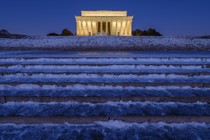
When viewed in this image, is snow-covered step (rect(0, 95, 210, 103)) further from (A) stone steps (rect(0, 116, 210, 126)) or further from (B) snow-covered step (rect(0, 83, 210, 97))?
(A) stone steps (rect(0, 116, 210, 126))

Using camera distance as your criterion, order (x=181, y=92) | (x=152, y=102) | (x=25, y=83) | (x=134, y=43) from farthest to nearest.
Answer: (x=134, y=43) → (x=25, y=83) → (x=181, y=92) → (x=152, y=102)

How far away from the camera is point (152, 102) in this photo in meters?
3.95

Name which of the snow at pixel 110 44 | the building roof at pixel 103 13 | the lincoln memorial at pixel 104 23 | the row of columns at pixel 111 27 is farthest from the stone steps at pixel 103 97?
the building roof at pixel 103 13

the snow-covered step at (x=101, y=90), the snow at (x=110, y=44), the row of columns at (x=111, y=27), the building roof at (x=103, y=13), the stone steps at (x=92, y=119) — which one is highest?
the building roof at (x=103, y=13)

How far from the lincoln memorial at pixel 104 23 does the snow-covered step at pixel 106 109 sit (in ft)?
134

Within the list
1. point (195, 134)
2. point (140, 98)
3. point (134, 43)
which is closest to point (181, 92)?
point (140, 98)

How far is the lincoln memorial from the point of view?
44.2 m

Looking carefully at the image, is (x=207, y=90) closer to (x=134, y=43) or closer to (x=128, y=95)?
(x=128, y=95)

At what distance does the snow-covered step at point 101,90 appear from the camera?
13.8ft

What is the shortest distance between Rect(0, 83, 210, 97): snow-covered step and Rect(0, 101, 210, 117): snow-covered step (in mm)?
287

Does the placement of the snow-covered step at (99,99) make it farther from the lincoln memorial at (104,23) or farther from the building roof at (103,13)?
the building roof at (103,13)

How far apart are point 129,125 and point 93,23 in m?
43.2

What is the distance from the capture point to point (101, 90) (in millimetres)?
4477

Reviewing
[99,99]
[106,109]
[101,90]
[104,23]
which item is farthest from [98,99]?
[104,23]
